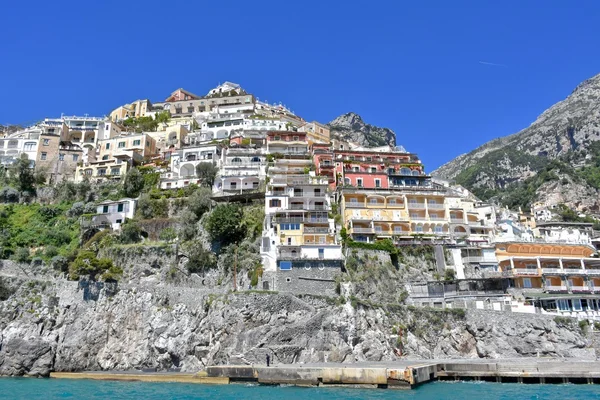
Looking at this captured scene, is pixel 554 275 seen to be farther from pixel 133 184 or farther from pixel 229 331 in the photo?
pixel 133 184

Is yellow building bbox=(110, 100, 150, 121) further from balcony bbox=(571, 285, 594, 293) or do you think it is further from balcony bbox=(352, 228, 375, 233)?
balcony bbox=(571, 285, 594, 293)

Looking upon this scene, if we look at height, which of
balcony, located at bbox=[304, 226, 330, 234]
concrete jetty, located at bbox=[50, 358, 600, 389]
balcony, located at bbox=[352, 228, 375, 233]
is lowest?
concrete jetty, located at bbox=[50, 358, 600, 389]

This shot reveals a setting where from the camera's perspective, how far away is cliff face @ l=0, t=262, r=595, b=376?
129ft

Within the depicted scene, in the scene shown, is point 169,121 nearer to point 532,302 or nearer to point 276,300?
point 276,300

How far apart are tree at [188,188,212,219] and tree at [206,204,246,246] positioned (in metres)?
4.23

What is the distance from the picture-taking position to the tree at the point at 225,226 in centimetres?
4919

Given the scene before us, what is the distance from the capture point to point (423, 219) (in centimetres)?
5525

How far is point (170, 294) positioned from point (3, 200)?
1404 inches

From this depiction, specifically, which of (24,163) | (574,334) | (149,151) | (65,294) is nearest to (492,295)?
(574,334)

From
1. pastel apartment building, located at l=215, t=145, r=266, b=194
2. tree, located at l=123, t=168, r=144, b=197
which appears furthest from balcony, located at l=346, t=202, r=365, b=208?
tree, located at l=123, t=168, r=144, b=197

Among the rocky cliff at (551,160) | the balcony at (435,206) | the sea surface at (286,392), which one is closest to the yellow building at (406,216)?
the balcony at (435,206)

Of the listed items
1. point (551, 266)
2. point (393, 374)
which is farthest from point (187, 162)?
point (551, 266)

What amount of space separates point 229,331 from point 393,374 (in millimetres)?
14734

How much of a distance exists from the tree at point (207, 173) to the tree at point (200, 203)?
4875 millimetres
